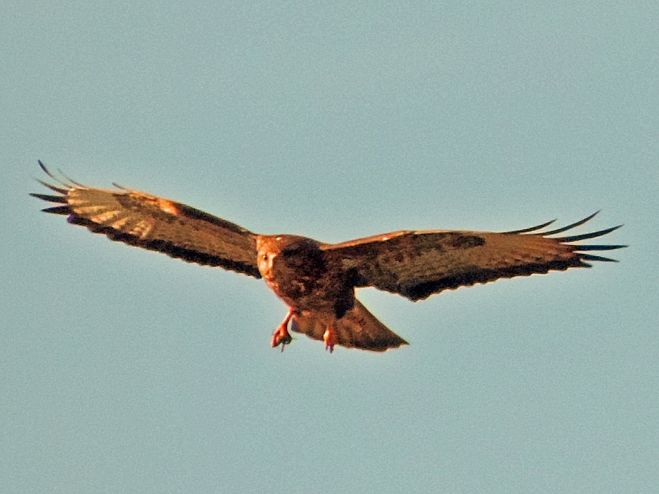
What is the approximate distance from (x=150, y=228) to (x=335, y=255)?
235cm

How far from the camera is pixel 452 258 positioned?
20.0 metres

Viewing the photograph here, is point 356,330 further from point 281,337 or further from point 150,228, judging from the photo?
point 150,228

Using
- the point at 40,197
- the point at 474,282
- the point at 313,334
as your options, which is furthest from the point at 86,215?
the point at 474,282

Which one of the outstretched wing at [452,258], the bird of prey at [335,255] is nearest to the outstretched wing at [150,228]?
the bird of prey at [335,255]

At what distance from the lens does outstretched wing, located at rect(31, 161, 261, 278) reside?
2089 cm

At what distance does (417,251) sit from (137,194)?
109 inches

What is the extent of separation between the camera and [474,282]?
20.2 m

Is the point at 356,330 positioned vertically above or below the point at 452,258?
below

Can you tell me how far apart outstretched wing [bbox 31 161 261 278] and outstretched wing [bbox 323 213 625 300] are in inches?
58.1

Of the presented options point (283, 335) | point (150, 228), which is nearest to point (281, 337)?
point (283, 335)

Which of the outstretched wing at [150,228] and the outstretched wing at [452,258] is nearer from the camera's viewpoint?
the outstretched wing at [452,258]

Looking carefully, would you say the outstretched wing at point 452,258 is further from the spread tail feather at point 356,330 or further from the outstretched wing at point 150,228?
the outstretched wing at point 150,228

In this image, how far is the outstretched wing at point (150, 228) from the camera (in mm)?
20891

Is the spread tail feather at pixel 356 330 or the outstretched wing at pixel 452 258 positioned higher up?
the outstretched wing at pixel 452 258
